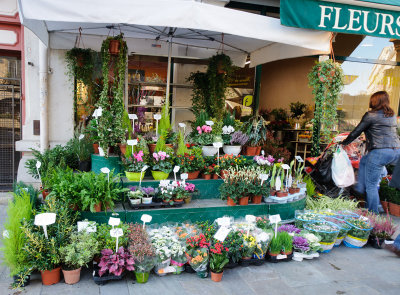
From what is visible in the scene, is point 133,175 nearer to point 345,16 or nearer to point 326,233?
point 326,233

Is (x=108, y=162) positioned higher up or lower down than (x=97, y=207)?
higher up

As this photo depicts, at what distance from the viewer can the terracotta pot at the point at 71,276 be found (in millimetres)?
3324

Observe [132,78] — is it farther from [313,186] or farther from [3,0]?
[313,186]

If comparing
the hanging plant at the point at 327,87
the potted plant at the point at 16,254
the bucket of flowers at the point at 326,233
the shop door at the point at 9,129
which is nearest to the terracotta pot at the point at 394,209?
the hanging plant at the point at 327,87

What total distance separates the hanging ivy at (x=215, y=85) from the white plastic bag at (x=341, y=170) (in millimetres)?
2426

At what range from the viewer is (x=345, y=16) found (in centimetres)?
511

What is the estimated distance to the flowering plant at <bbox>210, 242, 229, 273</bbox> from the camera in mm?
3535

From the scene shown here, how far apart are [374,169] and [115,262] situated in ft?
14.7

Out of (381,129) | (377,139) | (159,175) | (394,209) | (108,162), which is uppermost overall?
(381,129)

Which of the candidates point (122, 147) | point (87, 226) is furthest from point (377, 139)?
point (87, 226)

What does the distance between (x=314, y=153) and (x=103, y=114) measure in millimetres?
4025

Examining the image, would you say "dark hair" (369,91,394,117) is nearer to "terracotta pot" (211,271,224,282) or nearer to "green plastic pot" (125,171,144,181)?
"terracotta pot" (211,271,224,282)

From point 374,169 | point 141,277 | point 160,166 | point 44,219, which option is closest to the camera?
point 44,219

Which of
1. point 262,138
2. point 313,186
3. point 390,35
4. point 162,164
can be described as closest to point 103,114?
point 162,164
